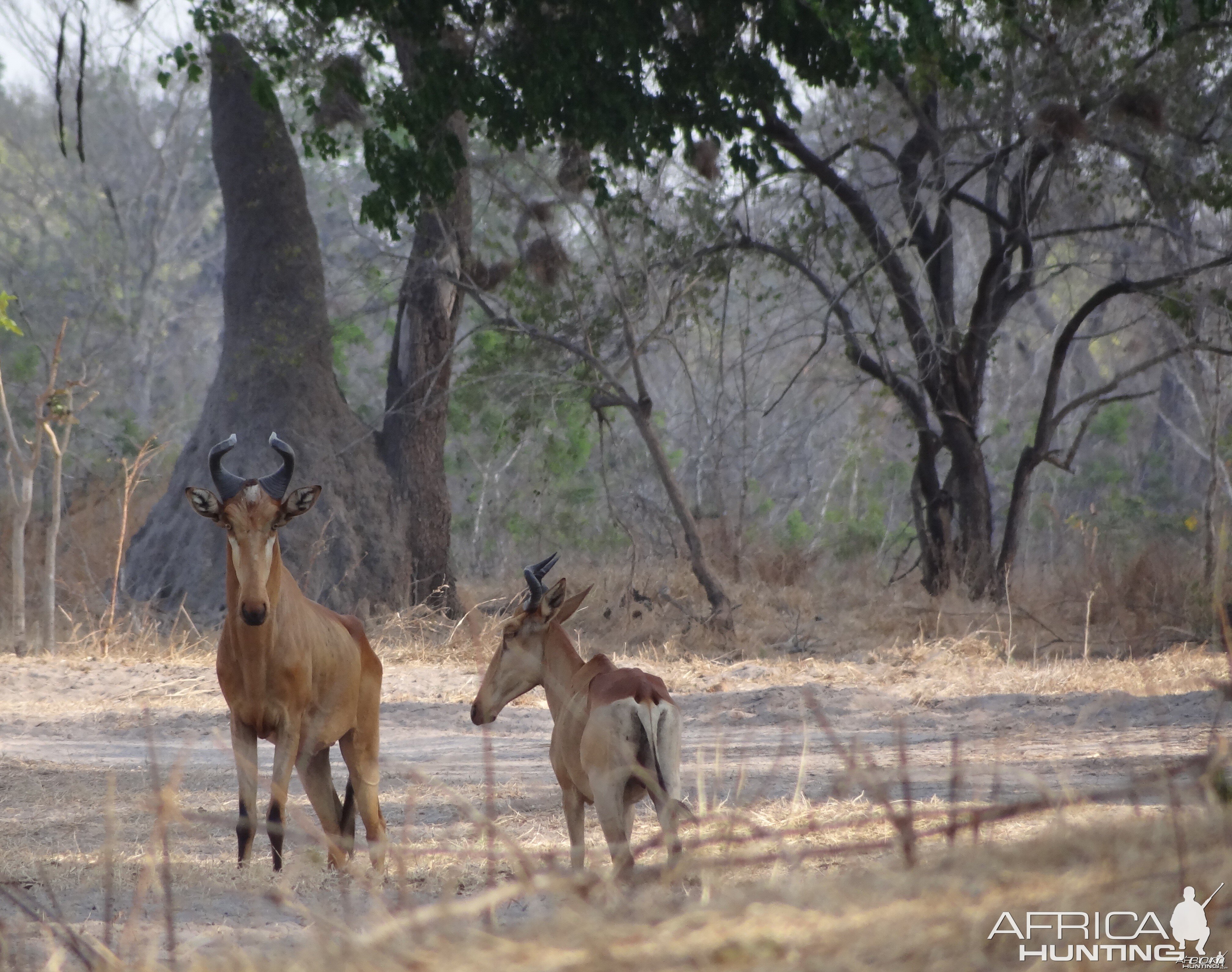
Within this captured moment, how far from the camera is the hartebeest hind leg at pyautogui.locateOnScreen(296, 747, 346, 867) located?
6.11 metres

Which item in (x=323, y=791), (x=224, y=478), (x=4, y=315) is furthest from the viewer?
(x=4, y=315)

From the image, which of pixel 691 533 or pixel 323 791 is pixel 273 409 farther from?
pixel 323 791

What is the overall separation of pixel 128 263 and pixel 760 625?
27158 mm

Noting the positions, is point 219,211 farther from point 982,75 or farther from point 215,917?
point 215,917

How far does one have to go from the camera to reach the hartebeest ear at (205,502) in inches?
223

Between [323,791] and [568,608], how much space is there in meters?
1.55

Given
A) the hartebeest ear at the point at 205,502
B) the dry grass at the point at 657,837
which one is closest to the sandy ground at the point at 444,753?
the dry grass at the point at 657,837

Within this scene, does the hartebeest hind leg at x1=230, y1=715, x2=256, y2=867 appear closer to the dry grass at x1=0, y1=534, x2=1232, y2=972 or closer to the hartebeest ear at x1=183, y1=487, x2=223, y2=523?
the dry grass at x1=0, y1=534, x2=1232, y2=972

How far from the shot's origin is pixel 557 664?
5918 millimetres

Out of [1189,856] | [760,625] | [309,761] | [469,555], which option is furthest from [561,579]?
[469,555]

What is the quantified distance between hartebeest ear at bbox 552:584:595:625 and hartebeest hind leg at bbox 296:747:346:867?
129cm

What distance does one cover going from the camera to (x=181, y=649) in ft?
42.0

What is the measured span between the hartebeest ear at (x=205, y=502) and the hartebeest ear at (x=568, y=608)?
1581 mm

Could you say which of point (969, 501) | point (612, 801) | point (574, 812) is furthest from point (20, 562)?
point (969, 501)
